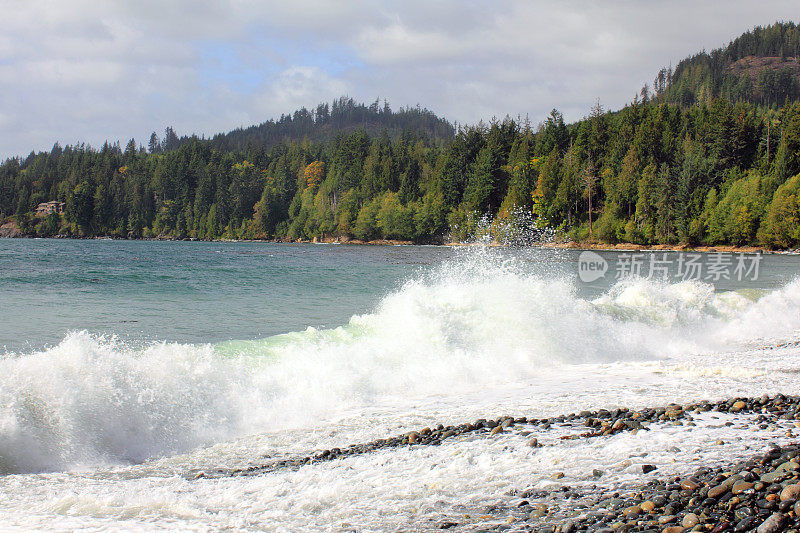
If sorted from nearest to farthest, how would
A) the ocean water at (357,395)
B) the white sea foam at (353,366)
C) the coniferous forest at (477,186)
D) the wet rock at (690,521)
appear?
1. the wet rock at (690,521)
2. the ocean water at (357,395)
3. the white sea foam at (353,366)
4. the coniferous forest at (477,186)

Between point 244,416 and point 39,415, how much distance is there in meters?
2.92

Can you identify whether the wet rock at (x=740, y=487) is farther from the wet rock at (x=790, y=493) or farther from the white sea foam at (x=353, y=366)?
the white sea foam at (x=353, y=366)

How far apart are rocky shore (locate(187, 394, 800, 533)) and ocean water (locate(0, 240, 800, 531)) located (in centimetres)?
16

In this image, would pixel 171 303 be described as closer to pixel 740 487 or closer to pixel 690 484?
pixel 690 484

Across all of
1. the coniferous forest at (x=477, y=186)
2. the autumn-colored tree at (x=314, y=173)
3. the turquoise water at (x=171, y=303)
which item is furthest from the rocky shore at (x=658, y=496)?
the autumn-colored tree at (x=314, y=173)

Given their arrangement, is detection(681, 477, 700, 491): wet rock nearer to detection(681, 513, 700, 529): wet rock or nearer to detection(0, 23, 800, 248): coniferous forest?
detection(681, 513, 700, 529): wet rock

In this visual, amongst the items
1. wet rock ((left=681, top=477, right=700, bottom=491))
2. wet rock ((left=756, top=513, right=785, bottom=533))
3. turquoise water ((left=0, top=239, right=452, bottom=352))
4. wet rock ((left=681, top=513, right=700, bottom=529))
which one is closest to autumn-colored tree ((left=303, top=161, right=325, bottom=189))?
turquoise water ((left=0, top=239, right=452, bottom=352))

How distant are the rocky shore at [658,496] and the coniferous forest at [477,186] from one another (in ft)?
276

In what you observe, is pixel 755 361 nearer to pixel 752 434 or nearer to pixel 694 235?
pixel 752 434

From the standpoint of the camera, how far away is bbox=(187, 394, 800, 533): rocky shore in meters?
4.45

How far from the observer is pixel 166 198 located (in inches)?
7082

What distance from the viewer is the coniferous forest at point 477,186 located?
291 ft

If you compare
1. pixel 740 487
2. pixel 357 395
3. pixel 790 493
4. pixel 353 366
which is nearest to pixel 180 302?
pixel 353 366

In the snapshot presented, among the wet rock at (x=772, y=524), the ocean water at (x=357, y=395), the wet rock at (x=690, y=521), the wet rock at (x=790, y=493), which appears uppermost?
the wet rock at (x=790, y=493)
